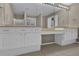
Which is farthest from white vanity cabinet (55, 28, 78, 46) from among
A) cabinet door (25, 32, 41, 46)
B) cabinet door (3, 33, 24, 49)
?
cabinet door (3, 33, 24, 49)

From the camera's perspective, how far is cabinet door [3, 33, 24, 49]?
69.8 inches

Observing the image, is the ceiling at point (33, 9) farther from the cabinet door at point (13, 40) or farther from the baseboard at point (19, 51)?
the baseboard at point (19, 51)

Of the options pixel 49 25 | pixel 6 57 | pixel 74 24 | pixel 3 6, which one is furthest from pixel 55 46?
pixel 3 6

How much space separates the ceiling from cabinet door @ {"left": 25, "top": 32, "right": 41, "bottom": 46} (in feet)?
1.14

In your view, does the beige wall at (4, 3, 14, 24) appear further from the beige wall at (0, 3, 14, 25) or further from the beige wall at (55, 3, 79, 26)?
the beige wall at (55, 3, 79, 26)

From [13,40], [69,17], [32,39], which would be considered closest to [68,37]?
[69,17]

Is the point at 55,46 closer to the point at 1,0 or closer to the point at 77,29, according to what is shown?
the point at 77,29

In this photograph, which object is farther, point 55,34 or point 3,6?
point 55,34

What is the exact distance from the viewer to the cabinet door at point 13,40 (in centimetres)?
177

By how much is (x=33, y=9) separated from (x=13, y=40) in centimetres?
60

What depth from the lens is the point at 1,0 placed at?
1.71 m

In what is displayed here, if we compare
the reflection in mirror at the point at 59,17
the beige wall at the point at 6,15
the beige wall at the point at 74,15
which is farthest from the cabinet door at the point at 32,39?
the beige wall at the point at 74,15

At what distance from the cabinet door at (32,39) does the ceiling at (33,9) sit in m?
0.35

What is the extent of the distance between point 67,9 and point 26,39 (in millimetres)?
846
